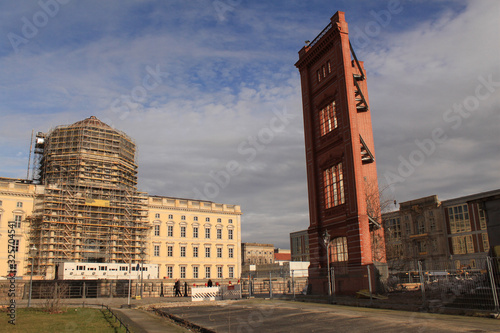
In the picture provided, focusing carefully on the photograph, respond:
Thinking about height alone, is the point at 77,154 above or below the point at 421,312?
above

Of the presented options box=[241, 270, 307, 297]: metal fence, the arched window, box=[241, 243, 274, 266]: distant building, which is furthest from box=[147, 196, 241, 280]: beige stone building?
box=[241, 243, 274, 266]: distant building

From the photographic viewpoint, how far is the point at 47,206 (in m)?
61.1

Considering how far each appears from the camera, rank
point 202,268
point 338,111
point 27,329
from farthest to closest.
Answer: point 202,268
point 338,111
point 27,329

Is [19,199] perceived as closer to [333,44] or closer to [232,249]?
[232,249]

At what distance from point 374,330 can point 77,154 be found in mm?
63651

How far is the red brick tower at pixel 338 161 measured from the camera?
95.7 ft

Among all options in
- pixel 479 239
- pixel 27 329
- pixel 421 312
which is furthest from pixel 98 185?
pixel 479 239

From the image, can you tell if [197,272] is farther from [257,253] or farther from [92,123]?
[257,253]

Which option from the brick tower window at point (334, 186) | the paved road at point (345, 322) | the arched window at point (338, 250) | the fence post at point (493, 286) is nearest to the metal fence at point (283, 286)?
the arched window at point (338, 250)

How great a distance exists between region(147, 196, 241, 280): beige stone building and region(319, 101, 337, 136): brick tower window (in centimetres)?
4539

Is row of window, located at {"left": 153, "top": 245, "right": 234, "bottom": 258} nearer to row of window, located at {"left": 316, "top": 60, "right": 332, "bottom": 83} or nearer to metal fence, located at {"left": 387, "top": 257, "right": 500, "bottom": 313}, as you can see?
row of window, located at {"left": 316, "top": 60, "right": 332, "bottom": 83}

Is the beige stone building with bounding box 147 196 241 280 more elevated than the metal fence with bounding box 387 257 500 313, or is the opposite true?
the beige stone building with bounding box 147 196 241 280

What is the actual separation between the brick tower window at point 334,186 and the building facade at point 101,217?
31.7 metres

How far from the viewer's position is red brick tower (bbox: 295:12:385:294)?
29172 millimetres
